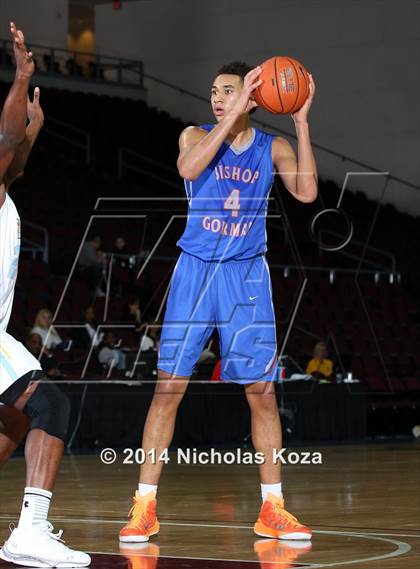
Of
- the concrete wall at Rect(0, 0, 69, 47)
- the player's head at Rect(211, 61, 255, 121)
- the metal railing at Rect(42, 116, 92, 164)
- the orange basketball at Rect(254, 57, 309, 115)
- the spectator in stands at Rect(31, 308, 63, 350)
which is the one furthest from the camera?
the concrete wall at Rect(0, 0, 69, 47)

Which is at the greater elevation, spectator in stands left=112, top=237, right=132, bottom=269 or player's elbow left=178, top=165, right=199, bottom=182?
spectator in stands left=112, top=237, right=132, bottom=269

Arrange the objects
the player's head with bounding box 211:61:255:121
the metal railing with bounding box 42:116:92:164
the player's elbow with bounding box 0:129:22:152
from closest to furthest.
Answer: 1. the player's elbow with bounding box 0:129:22:152
2. the player's head with bounding box 211:61:255:121
3. the metal railing with bounding box 42:116:92:164

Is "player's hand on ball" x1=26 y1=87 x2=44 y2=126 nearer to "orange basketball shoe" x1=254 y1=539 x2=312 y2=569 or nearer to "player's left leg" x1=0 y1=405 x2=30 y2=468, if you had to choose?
"player's left leg" x1=0 y1=405 x2=30 y2=468

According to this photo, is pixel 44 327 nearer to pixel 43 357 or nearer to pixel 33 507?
pixel 43 357

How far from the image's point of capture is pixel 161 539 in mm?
5215

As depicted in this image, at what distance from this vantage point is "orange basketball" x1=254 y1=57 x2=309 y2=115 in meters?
5.34

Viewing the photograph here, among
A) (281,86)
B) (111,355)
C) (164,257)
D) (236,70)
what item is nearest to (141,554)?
(281,86)

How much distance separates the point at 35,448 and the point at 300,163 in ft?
6.08

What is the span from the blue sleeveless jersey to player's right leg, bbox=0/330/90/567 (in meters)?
1.22

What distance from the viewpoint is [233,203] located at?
17.9ft

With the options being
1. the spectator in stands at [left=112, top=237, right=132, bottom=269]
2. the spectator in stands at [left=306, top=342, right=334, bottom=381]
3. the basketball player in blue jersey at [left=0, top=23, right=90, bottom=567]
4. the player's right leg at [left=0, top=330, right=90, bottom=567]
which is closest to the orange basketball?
the basketball player in blue jersey at [left=0, top=23, right=90, bottom=567]

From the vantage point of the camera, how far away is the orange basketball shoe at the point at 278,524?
17.1ft

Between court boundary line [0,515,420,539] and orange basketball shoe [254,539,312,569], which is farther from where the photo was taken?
court boundary line [0,515,420,539]

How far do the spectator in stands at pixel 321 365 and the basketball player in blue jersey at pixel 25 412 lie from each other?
10.4 meters
